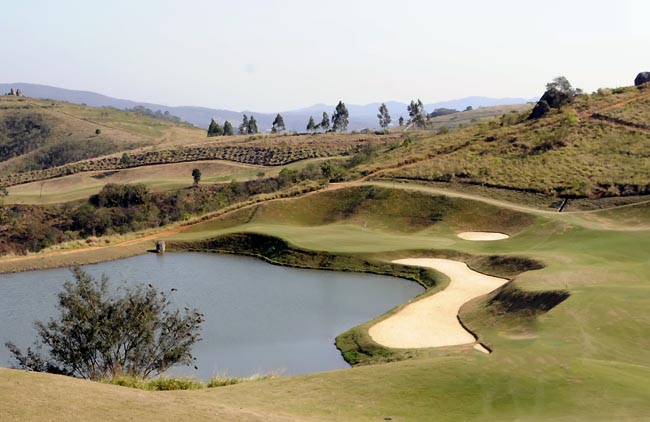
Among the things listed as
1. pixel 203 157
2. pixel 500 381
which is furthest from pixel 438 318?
pixel 203 157

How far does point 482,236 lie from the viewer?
44.3 meters

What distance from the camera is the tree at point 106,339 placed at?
19.4 meters

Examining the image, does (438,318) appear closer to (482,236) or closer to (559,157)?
(482,236)

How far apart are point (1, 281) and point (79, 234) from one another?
21.8m

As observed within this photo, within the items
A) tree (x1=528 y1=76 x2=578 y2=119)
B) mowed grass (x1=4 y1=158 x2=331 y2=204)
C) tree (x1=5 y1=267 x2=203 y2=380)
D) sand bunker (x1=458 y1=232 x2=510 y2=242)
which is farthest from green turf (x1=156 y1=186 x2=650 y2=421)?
mowed grass (x1=4 y1=158 x2=331 y2=204)

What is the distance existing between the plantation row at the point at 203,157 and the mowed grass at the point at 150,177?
249 centimetres

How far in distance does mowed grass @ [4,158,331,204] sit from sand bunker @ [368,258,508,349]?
170ft

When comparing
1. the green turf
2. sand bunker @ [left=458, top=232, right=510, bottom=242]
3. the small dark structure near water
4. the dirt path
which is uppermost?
the small dark structure near water

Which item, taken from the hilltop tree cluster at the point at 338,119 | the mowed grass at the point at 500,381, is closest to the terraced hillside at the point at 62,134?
the hilltop tree cluster at the point at 338,119

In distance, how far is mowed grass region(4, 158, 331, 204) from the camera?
84062 mm

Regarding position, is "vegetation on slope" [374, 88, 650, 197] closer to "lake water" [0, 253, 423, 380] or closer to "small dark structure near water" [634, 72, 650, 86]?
"small dark structure near water" [634, 72, 650, 86]

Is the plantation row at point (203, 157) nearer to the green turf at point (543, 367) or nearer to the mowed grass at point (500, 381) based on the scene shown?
the green turf at point (543, 367)

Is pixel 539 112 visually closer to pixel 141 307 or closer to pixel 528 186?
pixel 528 186

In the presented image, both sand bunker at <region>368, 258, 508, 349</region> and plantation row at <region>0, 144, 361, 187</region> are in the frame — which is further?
plantation row at <region>0, 144, 361, 187</region>
